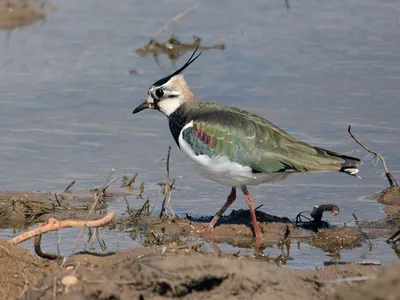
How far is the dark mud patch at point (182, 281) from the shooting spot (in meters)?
6.05

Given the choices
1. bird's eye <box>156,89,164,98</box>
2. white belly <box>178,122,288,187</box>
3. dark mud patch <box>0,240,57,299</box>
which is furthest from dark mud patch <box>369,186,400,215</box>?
dark mud patch <box>0,240,57,299</box>

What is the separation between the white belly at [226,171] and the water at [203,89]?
29.2 inches

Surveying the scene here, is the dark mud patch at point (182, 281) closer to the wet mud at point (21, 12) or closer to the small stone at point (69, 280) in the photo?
the small stone at point (69, 280)

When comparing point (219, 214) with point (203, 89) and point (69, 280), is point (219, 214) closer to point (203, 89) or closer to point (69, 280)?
point (69, 280)

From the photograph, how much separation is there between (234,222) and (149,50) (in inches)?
237

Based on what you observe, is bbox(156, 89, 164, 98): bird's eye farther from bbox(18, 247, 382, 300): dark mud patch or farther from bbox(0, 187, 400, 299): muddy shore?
bbox(18, 247, 382, 300): dark mud patch

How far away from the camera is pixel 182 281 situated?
6.03 m

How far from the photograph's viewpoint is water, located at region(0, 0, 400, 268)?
10.3 meters

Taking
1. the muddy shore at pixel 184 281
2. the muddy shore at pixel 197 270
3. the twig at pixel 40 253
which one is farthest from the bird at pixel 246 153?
the muddy shore at pixel 184 281

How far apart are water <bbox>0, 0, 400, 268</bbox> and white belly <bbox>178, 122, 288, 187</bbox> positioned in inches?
29.2

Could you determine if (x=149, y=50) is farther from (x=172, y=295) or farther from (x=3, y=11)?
(x=172, y=295)

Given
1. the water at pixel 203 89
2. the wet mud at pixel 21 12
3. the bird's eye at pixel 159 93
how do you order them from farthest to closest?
the wet mud at pixel 21 12 → the water at pixel 203 89 → the bird's eye at pixel 159 93

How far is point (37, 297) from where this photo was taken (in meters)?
6.11

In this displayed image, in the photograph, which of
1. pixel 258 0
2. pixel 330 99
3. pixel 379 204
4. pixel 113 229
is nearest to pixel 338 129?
pixel 330 99
